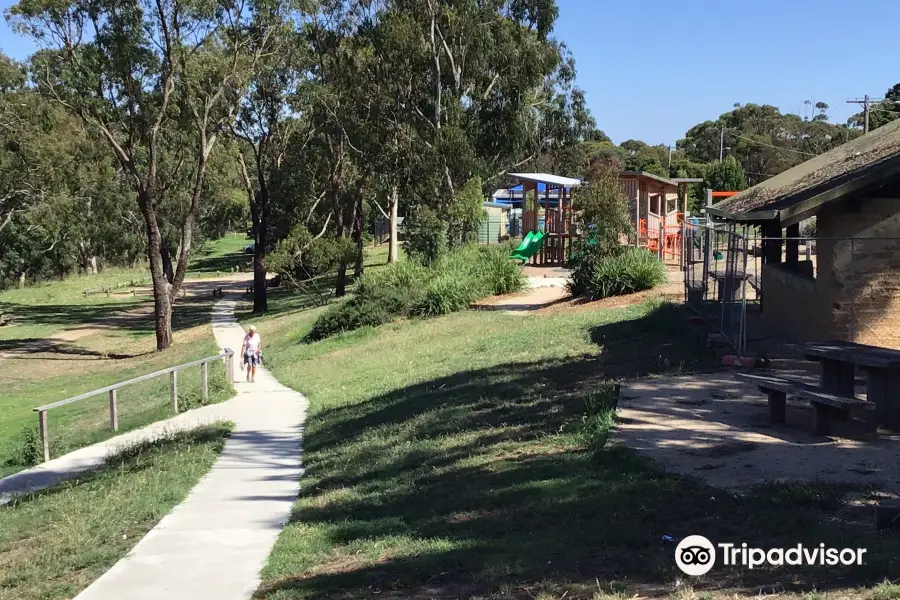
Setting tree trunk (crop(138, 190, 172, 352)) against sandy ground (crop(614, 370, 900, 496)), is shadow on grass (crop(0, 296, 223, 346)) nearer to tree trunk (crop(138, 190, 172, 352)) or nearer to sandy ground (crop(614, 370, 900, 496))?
tree trunk (crop(138, 190, 172, 352))

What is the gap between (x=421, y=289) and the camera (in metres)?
27.0

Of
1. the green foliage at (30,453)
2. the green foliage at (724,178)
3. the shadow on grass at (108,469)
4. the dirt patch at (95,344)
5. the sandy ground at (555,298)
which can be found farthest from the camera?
the green foliage at (724,178)

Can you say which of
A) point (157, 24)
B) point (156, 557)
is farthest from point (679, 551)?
point (157, 24)

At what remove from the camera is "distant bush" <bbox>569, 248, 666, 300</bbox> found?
23.0 metres

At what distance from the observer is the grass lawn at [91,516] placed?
7.50 metres

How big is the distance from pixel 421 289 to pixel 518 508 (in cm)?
1997

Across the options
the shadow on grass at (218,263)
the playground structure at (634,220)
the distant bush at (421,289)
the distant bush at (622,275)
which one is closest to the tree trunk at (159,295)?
the distant bush at (421,289)

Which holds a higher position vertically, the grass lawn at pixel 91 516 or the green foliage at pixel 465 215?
the green foliage at pixel 465 215

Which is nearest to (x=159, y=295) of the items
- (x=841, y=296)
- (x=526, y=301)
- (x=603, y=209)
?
(x=526, y=301)

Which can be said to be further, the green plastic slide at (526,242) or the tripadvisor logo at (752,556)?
the green plastic slide at (526,242)

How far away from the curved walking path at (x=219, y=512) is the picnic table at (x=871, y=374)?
5.36 metres

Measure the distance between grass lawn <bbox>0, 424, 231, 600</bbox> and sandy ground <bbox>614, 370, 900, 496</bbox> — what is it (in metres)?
4.24

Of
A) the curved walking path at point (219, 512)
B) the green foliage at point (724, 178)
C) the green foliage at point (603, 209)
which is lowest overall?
the curved walking path at point (219, 512)

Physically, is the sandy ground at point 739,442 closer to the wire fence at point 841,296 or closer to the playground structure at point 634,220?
the wire fence at point 841,296
